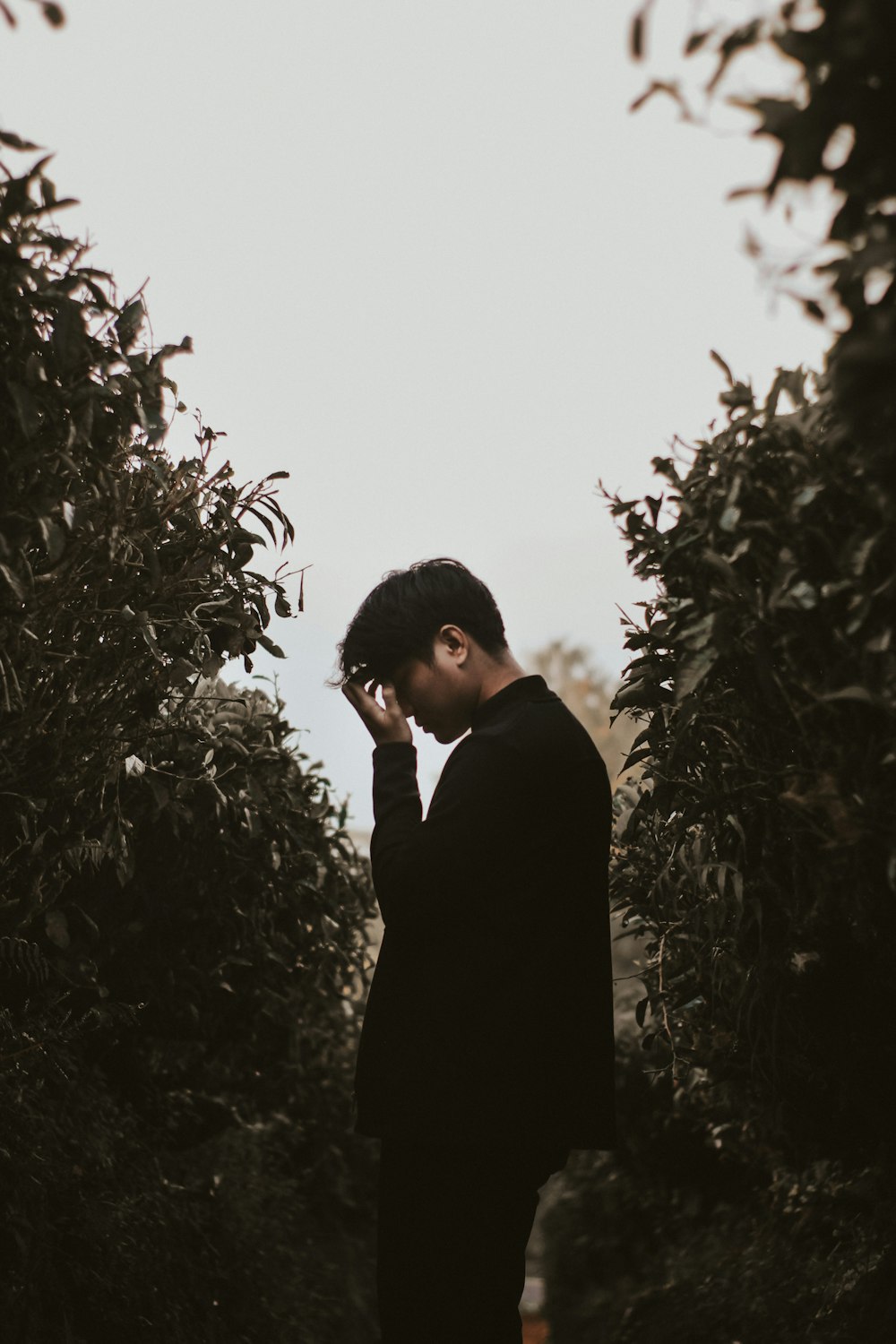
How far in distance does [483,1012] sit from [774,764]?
2.61 ft

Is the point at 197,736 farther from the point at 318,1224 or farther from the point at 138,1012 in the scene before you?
the point at 318,1224

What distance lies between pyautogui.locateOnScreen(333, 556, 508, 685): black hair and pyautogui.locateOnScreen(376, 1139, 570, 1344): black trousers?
43.0 inches

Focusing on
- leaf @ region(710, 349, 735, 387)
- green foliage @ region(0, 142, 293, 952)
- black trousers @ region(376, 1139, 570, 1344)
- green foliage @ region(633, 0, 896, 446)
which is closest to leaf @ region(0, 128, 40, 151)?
green foliage @ region(0, 142, 293, 952)

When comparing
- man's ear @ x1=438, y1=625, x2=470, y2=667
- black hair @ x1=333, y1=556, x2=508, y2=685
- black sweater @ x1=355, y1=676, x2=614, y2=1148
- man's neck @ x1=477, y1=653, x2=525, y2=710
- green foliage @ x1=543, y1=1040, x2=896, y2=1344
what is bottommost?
green foliage @ x1=543, y1=1040, x2=896, y2=1344

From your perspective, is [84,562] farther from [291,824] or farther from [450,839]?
[291,824]

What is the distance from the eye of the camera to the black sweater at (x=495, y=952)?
7.82 feet

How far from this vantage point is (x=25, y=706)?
2.32 metres

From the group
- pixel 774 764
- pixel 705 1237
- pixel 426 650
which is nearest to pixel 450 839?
pixel 426 650

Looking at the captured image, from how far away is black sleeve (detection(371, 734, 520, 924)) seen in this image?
243 centimetres

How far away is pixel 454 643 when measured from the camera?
9.14ft

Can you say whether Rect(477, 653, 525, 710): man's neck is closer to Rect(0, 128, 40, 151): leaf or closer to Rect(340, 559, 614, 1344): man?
Rect(340, 559, 614, 1344): man

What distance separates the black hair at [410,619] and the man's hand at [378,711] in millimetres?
31

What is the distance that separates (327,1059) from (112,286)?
378 cm

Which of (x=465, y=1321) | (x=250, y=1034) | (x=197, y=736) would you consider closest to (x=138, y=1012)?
(x=250, y=1034)
